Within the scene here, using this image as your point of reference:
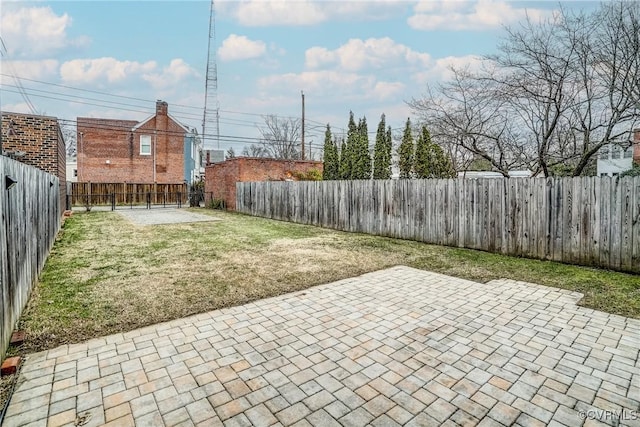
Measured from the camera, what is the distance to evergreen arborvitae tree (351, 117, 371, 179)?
15562 millimetres

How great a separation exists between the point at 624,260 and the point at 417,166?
824 centimetres

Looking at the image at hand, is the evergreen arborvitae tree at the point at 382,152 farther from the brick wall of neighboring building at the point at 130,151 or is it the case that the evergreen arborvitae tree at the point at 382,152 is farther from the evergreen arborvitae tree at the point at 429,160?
the brick wall of neighboring building at the point at 130,151

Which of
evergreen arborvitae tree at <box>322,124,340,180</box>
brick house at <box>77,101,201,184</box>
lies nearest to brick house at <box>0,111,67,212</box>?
evergreen arborvitae tree at <box>322,124,340,180</box>

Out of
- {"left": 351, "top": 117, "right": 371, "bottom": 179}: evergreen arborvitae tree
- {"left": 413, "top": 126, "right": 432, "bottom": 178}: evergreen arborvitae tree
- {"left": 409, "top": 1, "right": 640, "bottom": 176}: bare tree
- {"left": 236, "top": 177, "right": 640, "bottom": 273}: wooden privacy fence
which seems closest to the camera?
{"left": 236, "top": 177, "right": 640, "bottom": 273}: wooden privacy fence

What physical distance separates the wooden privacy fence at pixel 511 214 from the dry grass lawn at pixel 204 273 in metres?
0.43

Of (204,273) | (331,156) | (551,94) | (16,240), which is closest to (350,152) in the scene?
(331,156)

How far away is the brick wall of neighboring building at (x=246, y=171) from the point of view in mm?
Result: 18656

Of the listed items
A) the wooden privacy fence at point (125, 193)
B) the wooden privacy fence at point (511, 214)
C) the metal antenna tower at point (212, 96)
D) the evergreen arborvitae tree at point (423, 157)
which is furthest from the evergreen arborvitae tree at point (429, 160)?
the metal antenna tower at point (212, 96)

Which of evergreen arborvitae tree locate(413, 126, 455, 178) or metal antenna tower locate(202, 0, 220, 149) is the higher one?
metal antenna tower locate(202, 0, 220, 149)

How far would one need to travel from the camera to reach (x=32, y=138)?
977 centimetres

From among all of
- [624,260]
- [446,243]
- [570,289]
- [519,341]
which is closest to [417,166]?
[446,243]

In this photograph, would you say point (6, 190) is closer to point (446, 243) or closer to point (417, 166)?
point (446, 243)

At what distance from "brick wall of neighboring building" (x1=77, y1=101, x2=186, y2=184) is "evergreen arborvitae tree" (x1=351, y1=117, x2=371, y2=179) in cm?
1759

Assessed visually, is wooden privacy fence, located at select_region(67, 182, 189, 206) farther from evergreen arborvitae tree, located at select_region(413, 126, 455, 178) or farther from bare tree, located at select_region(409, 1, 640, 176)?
bare tree, located at select_region(409, 1, 640, 176)
